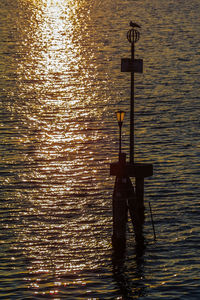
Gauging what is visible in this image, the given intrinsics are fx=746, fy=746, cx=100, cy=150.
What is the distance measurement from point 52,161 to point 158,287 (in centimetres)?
1867

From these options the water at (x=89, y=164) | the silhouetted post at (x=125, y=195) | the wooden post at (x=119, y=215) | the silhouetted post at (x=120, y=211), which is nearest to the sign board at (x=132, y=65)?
the silhouetted post at (x=125, y=195)

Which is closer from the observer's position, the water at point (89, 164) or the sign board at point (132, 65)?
the water at point (89, 164)

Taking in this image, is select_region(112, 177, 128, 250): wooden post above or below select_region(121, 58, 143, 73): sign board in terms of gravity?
below

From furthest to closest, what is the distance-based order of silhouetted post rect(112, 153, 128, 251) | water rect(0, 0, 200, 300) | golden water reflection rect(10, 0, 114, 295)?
1. golden water reflection rect(10, 0, 114, 295)
2. silhouetted post rect(112, 153, 128, 251)
3. water rect(0, 0, 200, 300)

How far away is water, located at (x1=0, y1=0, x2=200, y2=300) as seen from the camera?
1246 inches

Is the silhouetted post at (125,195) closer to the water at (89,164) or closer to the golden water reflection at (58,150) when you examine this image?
the water at (89,164)

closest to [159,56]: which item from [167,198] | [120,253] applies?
[167,198]

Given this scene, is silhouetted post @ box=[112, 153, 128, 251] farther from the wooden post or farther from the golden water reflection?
the golden water reflection

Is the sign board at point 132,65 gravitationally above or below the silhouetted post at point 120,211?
above

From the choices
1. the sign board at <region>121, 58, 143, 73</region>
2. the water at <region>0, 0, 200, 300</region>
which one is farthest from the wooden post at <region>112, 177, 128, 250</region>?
the sign board at <region>121, 58, 143, 73</region>

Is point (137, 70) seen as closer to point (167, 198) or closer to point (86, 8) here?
point (167, 198)

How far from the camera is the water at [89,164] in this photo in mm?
31656

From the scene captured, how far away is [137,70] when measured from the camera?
3562 centimetres

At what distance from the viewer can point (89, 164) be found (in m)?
47.0
